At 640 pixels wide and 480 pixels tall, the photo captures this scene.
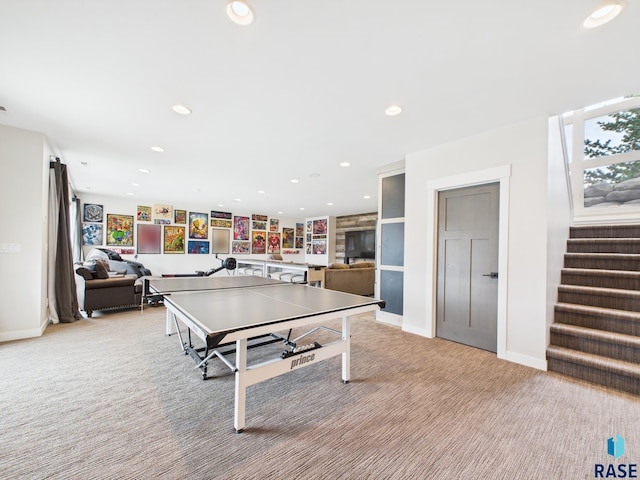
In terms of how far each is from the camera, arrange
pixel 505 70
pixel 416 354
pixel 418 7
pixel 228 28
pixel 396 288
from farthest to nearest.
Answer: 1. pixel 396 288
2. pixel 416 354
3. pixel 505 70
4. pixel 228 28
5. pixel 418 7

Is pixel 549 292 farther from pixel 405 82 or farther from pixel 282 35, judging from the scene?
pixel 282 35

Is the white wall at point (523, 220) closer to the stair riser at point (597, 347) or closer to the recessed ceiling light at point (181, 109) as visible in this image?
the stair riser at point (597, 347)

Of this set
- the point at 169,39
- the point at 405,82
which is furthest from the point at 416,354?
the point at 169,39

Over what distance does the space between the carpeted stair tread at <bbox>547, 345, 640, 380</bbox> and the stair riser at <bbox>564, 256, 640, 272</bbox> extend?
143cm

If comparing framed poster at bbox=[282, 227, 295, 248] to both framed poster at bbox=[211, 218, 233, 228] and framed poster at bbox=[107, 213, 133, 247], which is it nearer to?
framed poster at bbox=[211, 218, 233, 228]

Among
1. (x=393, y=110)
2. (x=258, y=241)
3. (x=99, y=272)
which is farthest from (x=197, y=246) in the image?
(x=393, y=110)

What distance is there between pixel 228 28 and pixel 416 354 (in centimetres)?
345

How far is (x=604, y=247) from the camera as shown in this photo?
3.57m

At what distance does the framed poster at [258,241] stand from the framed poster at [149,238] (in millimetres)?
3267

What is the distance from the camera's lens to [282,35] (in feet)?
5.84

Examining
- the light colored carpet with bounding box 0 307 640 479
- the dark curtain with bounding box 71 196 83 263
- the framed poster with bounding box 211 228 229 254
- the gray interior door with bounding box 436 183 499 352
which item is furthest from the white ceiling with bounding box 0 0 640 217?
the framed poster with bounding box 211 228 229 254

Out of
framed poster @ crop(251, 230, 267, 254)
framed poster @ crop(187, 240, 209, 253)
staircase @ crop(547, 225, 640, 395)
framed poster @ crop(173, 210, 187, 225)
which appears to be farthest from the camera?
framed poster @ crop(251, 230, 267, 254)

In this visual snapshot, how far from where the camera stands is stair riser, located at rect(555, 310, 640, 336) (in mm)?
2625

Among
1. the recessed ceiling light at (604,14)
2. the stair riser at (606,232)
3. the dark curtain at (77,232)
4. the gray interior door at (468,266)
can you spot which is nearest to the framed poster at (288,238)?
the dark curtain at (77,232)
